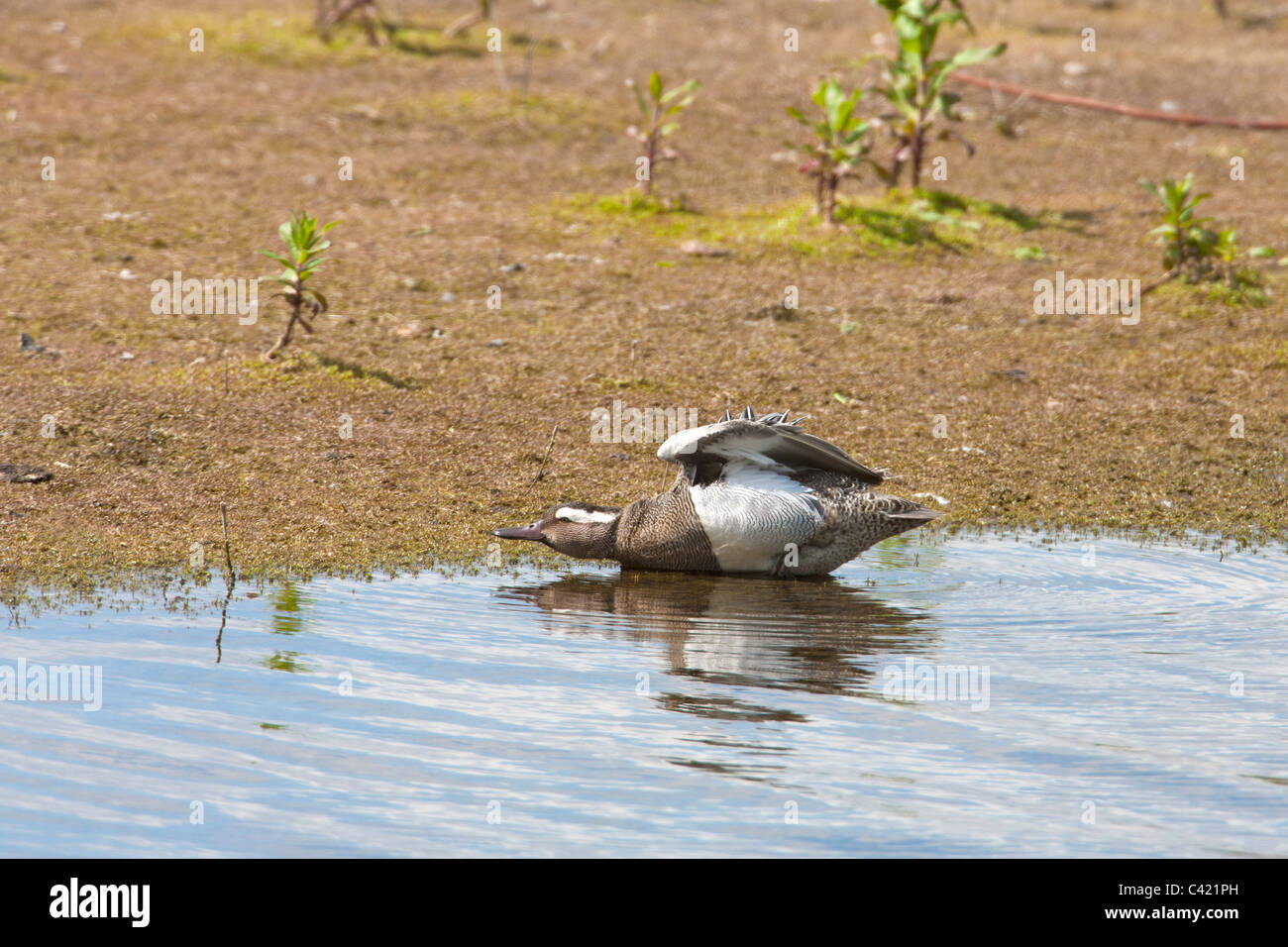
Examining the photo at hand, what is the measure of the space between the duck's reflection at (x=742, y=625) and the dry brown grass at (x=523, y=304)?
3.16ft

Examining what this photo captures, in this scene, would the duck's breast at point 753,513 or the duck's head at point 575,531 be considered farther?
the duck's head at point 575,531

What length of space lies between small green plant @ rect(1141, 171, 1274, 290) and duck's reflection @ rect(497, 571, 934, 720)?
19.0ft

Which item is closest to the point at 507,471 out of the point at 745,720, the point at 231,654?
the point at 231,654

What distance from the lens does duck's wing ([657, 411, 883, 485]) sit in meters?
7.39

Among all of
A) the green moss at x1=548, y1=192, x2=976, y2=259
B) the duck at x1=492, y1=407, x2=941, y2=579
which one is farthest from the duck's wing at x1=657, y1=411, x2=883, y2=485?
the green moss at x1=548, y1=192, x2=976, y2=259

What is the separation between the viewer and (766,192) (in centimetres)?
1444

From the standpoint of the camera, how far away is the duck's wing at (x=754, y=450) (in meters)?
7.39

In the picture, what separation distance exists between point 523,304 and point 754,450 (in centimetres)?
437

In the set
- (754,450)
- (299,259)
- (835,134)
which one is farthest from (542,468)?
(835,134)

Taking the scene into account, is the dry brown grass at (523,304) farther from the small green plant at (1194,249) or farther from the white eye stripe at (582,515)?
the white eye stripe at (582,515)

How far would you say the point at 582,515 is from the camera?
7766 mm

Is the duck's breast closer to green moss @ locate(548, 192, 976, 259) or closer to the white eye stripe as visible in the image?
the white eye stripe

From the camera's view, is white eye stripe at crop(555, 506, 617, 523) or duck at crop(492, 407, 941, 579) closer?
duck at crop(492, 407, 941, 579)

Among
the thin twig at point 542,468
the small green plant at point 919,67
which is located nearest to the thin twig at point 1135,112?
the small green plant at point 919,67
